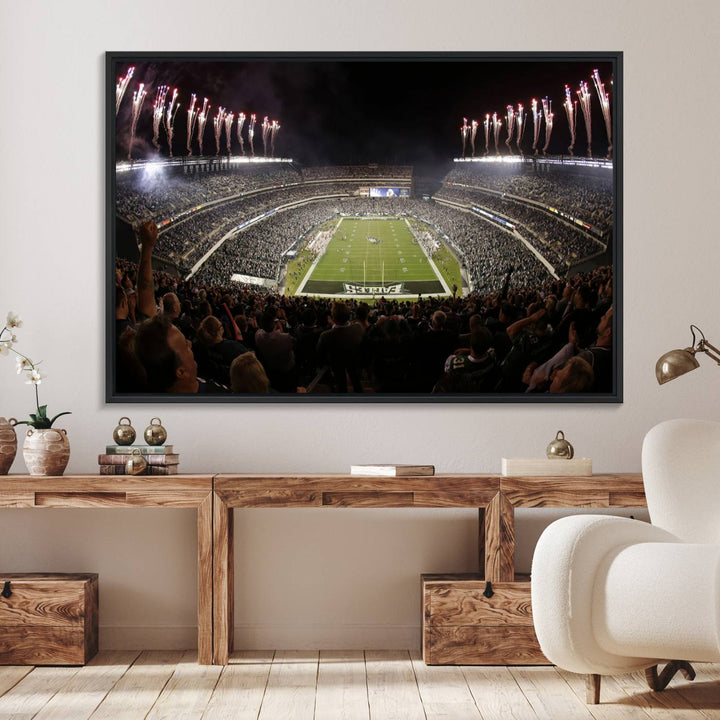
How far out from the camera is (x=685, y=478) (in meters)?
3.01

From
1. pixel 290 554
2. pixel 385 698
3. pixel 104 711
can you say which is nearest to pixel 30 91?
pixel 290 554

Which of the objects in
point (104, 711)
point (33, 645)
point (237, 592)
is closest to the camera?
point (104, 711)

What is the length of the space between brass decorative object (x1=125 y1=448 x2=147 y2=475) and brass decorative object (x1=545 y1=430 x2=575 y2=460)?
147cm

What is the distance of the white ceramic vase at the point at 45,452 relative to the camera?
11.1 ft

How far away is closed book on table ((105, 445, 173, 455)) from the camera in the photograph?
3.41 m

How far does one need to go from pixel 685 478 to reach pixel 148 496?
5.95 feet

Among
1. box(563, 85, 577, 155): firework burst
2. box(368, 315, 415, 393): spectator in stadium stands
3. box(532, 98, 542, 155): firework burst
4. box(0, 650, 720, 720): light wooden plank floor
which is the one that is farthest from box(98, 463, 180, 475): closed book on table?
box(563, 85, 577, 155): firework burst

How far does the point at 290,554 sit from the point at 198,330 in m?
0.96

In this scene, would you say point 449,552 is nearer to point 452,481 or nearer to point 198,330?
point 452,481

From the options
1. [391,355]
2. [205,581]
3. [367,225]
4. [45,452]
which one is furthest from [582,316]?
[45,452]

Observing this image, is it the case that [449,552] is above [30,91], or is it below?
below

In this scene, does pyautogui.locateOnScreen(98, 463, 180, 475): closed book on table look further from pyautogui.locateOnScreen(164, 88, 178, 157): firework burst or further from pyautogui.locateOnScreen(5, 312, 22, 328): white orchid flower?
pyautogui.locateOnScreen(164, 88, 178, 157): firework burst

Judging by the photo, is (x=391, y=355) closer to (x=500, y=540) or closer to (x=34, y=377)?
(x=500, y=540)

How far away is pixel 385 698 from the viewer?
2926 mm
